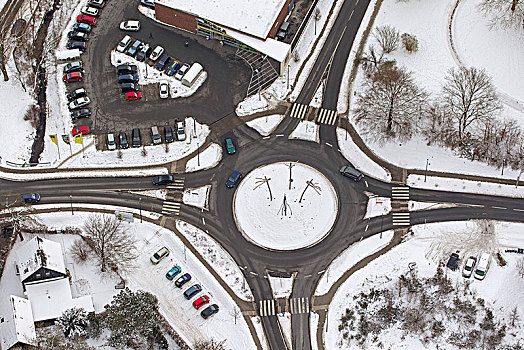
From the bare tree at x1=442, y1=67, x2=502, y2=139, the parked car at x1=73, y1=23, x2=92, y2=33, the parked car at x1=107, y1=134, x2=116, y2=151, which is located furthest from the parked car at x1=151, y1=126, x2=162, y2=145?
the bare tree at x1=442, y1=67, x2=502, y2=139

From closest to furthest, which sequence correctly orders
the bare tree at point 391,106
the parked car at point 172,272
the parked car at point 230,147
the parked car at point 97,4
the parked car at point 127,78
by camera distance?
1. the parked car at point 172,272
2. the bare tree at point 391,106
3. the parked car at point 230,147
4. the parked car at point 127,78
5. the parked car at point 97,4

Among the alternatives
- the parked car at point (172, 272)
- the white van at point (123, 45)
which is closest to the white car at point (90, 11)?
the white van at point (123, 45)

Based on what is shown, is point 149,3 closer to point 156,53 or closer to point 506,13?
point 156,53

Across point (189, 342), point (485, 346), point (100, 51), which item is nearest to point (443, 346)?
point (485, 346)

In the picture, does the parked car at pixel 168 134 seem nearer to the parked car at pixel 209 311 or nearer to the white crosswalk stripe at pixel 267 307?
the parked car at pixel 209 311

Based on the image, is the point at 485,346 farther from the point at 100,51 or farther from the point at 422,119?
the point at 100,51

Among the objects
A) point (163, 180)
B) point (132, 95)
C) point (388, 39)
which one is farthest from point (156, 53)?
point (388, 39)

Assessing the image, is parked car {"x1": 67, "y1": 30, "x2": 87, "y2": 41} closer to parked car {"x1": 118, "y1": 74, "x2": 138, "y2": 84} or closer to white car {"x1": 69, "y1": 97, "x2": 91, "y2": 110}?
parked car {"x1": 118, "y1": 74, "x2": 138, "y2": 84}
